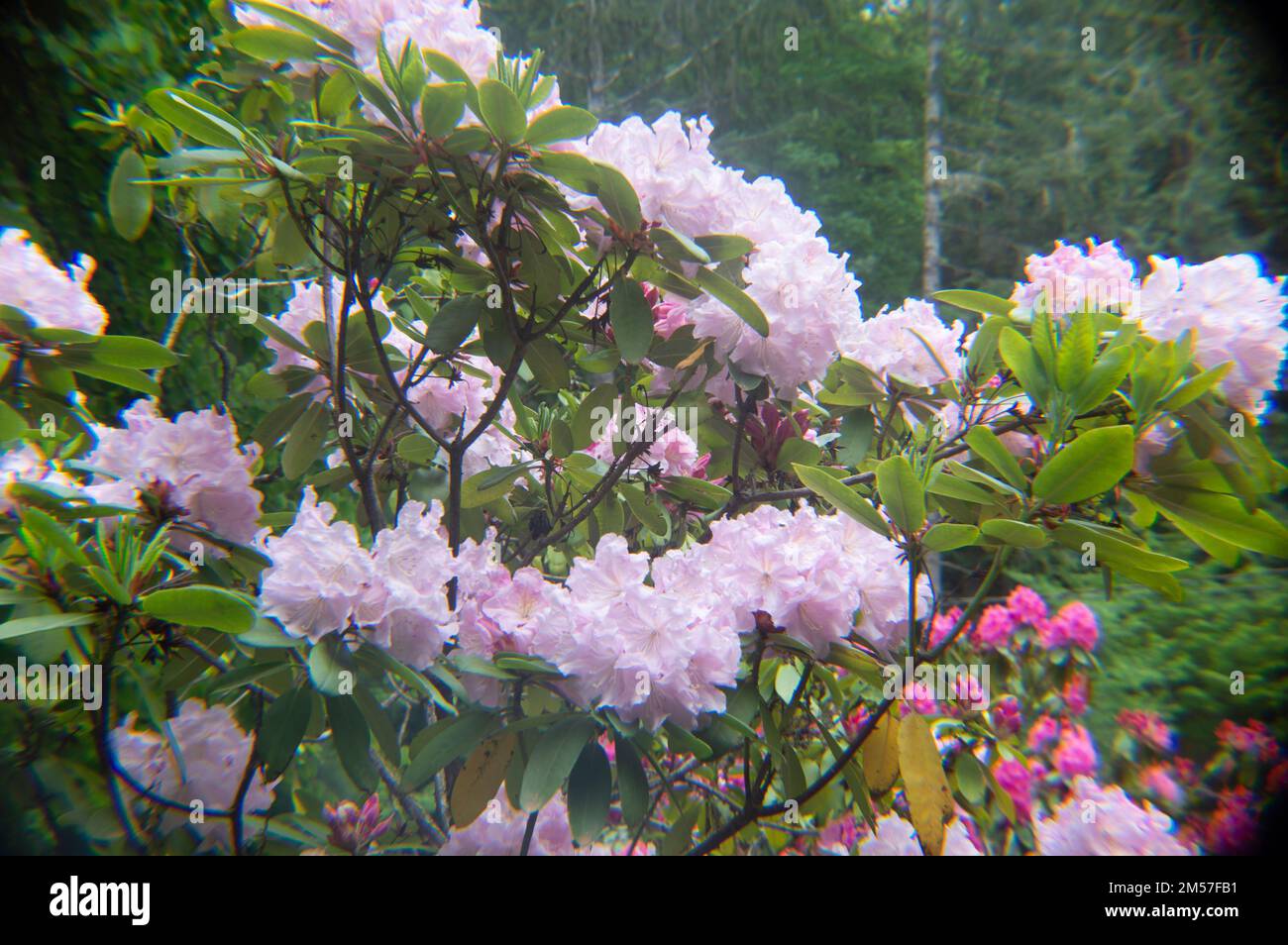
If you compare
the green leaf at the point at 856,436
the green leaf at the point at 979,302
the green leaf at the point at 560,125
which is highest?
the green leaf at the point at 560,125

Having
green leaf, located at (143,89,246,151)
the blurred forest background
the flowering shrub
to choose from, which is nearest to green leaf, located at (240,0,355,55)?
the flowering shrub

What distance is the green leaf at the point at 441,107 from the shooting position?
33.4 inches

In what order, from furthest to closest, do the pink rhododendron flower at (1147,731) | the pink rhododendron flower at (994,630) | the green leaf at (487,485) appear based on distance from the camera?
the pink rhododendron flower at (1147,731)
the pink rhododendron flower at (994,630)
the green leaf at (487,485)

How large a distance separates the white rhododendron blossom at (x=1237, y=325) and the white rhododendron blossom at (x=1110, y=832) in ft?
1.94

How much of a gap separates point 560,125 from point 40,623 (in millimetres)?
766

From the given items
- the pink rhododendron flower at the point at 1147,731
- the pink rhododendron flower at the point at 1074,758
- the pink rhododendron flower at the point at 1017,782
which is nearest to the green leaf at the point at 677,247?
the pink rhododendron flower at the point at 1017,782

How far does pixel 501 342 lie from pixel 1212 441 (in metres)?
0.97

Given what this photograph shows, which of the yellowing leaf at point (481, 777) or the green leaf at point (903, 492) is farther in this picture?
the yellowing leaf at point (481, 777)

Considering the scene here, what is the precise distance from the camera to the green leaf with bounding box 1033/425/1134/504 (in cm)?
77

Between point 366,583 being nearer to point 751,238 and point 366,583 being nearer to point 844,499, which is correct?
point 844,499

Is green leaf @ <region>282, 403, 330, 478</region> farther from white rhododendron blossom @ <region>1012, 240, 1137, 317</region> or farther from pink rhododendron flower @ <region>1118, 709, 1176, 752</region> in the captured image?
pink rhododendron flower @ <region>1118, 709, 1176, 752</region>

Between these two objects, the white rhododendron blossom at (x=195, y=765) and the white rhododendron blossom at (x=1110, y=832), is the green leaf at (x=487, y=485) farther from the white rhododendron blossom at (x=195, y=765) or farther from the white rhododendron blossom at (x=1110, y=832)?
the white rhododendron blossom at (x=1110, y=832)
